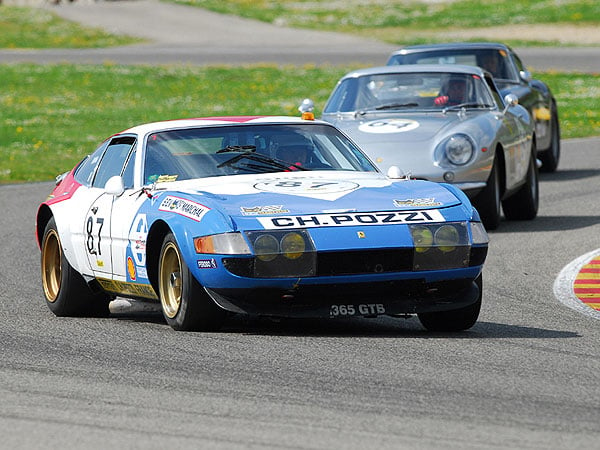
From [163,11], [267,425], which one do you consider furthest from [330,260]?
[163,11]

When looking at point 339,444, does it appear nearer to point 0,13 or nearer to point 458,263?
point 458,263

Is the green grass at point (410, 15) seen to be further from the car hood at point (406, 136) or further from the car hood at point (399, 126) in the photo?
the car hood at point (406, 136)

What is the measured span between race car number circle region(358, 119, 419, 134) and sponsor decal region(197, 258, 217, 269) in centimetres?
617

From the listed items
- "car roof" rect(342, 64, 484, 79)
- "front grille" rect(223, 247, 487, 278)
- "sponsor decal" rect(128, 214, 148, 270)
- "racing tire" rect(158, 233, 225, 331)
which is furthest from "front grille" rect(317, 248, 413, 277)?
"car roof" rect(342, 64, 484, 79)

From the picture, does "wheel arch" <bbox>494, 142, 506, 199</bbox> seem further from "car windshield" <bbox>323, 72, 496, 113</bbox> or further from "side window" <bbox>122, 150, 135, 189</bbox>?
"side window" <bbox>122, 150, 135, 189</bbox>

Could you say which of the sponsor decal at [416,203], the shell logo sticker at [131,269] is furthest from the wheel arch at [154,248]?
the sponsor decal at [416,203]

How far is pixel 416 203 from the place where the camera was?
758 cm

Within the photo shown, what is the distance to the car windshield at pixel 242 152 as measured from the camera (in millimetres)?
8414

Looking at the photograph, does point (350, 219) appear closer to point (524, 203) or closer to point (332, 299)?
point (332, 299)

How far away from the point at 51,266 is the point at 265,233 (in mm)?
2579

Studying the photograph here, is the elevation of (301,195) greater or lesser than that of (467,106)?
greater

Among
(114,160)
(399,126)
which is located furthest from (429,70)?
(114,160)

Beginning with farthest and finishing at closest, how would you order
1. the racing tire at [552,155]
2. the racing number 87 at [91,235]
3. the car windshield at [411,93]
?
the racing tire at [552,155] < the car windshield at [411,93] < the racing number 87 at [91,235]

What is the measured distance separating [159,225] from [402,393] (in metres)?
2.36
